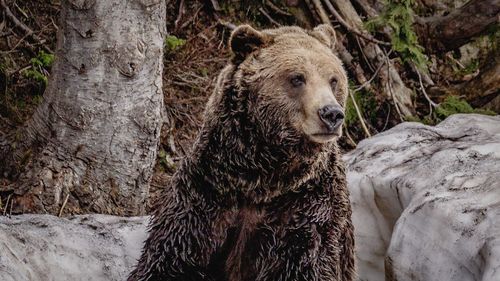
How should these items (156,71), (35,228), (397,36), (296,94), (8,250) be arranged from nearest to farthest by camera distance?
(296,94) → (8,250) → (35,228) → (156,71) → (397,36)

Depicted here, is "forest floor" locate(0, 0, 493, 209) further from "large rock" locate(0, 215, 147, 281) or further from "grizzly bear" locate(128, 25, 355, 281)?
"grizzly bear" locate(128, 25, 355, 281)

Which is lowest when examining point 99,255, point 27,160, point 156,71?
point 99,255

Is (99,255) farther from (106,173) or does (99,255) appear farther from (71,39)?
(71,39)

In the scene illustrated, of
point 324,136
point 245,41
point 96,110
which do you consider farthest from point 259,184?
point 96,110

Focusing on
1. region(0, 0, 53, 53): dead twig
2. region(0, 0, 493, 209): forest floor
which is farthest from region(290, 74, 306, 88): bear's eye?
region(0, 0, 53, 53): dead twig

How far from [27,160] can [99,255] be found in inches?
51.1

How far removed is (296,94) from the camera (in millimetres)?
4426

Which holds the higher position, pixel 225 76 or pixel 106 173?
pixel 225 76

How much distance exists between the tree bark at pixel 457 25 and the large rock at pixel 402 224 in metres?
2.31

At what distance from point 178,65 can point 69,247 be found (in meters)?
3.58

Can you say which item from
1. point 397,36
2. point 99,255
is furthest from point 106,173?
point 397,36

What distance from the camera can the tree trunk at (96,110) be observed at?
6.08m

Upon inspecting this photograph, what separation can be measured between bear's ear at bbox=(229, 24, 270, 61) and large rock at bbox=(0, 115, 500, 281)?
136 cm

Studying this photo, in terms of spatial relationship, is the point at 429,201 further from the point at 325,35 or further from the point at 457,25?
the point at 457,25
